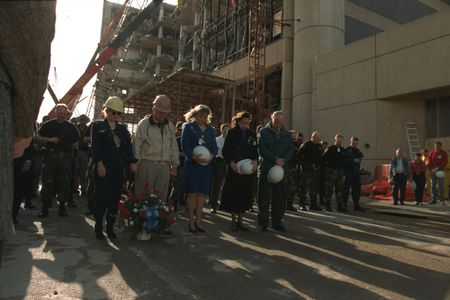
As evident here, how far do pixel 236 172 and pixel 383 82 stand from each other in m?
12.8

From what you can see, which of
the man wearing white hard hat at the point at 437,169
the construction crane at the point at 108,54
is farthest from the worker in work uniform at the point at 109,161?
the construction crane at the point at 108,54

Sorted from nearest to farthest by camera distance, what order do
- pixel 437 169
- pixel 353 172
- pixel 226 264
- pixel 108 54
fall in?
pixel 226 264 < pixel 353 172 < pixel 437 169 < pixel 108 54

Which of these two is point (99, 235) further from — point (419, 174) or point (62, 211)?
point (419, 174)

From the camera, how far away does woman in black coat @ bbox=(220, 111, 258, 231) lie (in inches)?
258

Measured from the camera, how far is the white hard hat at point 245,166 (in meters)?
6.36

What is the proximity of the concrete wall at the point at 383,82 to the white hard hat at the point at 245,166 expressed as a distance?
1166cm

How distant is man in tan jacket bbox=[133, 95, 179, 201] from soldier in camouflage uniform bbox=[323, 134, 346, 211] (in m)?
5.36

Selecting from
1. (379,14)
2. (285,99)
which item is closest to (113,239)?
(285,99)

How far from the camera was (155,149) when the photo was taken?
577 centimetres

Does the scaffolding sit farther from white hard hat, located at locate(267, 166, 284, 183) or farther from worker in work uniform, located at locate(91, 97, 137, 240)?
worker in work uniform, located at locate(91, 97, 137, 240)

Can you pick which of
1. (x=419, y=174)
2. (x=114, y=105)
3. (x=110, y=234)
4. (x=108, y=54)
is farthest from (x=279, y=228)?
(x=108, y=54)

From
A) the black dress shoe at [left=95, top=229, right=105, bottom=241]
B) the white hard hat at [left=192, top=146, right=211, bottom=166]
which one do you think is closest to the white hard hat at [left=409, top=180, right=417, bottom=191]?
the white hard hat at [left=192, top=146, right=211, bottom=166]

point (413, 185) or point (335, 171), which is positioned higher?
point (335, 171)

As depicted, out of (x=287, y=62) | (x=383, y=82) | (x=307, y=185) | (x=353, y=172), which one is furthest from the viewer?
(x=287, y=62)
